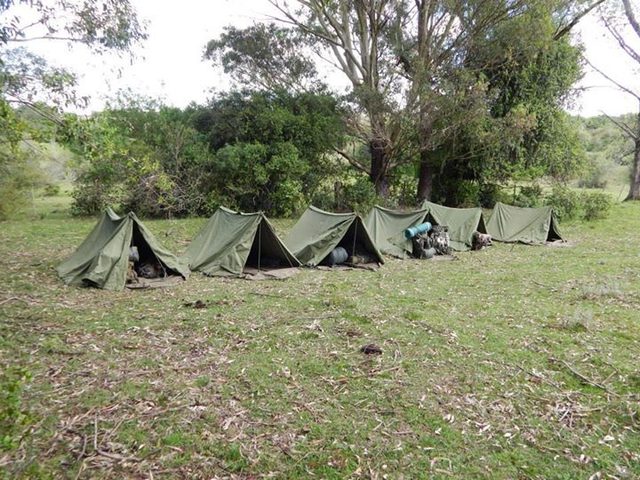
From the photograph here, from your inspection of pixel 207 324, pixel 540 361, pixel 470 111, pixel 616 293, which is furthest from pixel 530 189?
pixel 207 324

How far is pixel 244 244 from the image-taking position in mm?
8672

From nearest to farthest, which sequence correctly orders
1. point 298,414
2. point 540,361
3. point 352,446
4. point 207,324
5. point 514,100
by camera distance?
point 352,446 → point 298,414 → point 540,361 → point 207,324 → point 514,100

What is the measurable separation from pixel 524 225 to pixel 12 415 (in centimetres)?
1438

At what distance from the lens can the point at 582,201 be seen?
18.5m

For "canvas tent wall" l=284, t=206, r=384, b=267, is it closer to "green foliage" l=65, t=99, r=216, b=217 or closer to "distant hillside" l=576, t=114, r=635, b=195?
"green foliage" l=65, t=99, r=216, b=217

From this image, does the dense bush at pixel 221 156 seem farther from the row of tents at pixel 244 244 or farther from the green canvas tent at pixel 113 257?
the green canvas tent at pixel 113 257

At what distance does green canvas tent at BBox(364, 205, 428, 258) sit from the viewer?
11.1 meters

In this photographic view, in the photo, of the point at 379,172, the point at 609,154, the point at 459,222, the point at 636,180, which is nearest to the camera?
the point at 459,222

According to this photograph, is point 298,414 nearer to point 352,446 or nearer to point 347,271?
point 352,446

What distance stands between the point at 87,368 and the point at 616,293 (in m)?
7.70

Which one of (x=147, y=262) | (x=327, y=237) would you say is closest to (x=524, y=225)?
(x=327, y=237)

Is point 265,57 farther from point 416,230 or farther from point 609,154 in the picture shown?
point 609,154

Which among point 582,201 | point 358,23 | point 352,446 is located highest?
point 358,23

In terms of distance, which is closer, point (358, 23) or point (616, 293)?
point (616, 293)
